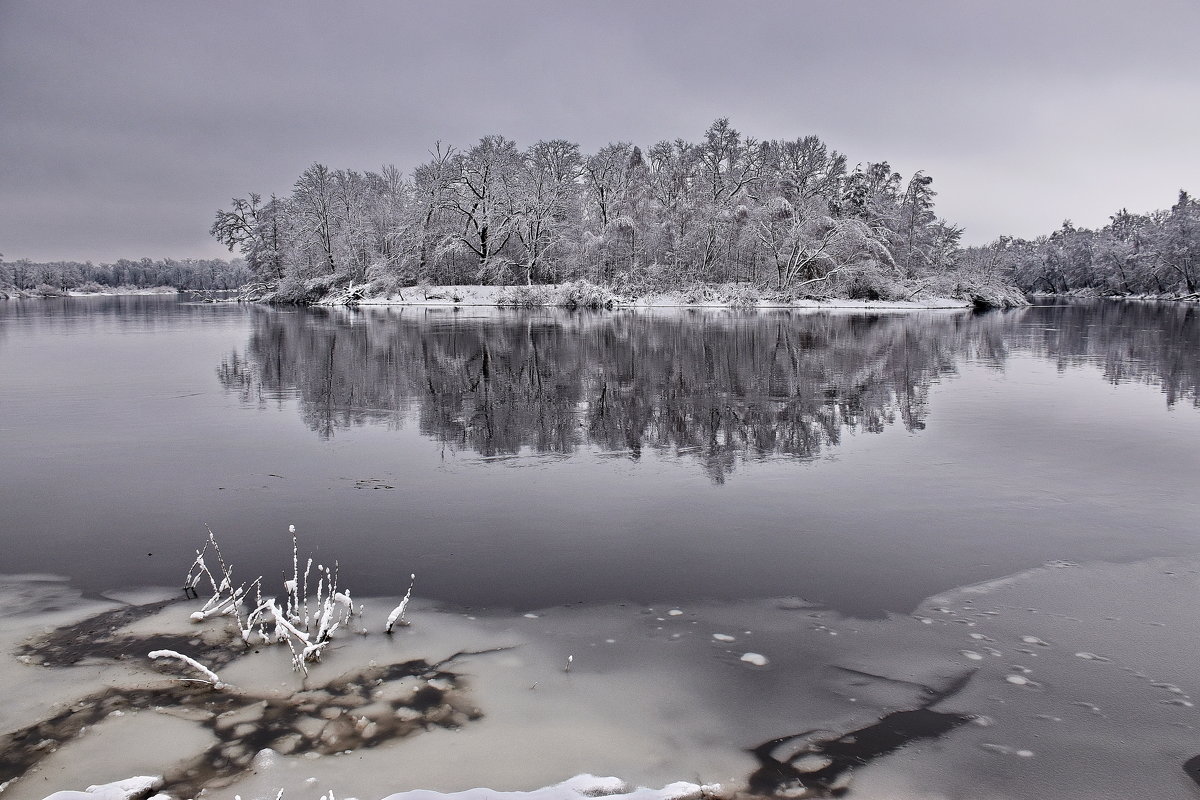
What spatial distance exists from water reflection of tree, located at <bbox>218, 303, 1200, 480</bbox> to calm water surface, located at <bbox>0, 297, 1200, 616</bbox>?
0.11 metres

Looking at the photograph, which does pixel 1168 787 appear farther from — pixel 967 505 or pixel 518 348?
pixel 518 348

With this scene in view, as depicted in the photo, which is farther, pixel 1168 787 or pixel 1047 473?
pixel 1047 473

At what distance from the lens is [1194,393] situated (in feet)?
43.9

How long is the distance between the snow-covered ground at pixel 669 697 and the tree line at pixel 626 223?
49.6 meters

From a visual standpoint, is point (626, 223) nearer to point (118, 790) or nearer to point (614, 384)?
point (614, 384)

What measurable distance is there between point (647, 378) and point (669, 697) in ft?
37.4

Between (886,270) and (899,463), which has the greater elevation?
(886,270)

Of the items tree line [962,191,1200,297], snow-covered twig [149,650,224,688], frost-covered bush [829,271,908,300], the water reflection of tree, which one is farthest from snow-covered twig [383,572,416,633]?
tree line [962,191,1200,297]

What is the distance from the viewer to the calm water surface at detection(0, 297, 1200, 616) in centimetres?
534

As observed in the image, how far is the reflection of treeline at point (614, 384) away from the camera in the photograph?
9.84m

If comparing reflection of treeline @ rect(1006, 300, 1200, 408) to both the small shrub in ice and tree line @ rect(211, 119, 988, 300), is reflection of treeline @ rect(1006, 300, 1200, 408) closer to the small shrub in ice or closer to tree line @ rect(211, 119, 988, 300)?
the small shrub in ice

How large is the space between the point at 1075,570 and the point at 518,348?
1769cm

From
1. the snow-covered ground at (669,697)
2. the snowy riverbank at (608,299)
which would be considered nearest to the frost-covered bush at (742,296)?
the snowy riverbank at (608,299)

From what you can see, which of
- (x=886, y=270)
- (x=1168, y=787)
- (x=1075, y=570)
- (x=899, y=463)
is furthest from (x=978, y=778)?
(x=886, y=270)
